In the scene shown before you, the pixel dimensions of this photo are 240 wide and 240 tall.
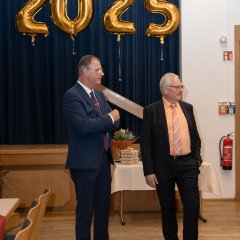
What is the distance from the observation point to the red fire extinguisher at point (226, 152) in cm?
570

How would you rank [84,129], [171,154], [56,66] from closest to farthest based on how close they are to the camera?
[84,129], [171,154], [56,66]

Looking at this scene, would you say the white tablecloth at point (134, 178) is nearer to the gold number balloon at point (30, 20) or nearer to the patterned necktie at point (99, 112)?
the patterned necktie at point (99, 112)

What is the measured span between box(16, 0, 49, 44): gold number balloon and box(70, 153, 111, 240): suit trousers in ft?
7.85

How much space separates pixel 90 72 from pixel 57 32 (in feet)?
8.35

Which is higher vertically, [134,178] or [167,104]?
[167,104]

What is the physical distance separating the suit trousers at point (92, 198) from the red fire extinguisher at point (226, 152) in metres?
2.89

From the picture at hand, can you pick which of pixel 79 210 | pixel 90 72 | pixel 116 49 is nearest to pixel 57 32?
pixel 116 49

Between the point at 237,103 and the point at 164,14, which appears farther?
the point at 237,103

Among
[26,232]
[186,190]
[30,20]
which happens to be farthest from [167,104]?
[30,20]

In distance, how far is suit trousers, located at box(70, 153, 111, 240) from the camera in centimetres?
307

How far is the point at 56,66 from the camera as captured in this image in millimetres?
5504

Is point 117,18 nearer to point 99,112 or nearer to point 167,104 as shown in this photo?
point 167,104

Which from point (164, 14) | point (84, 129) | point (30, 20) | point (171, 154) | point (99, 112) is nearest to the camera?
point (84, 129)

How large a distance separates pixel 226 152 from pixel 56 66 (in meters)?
2.45
